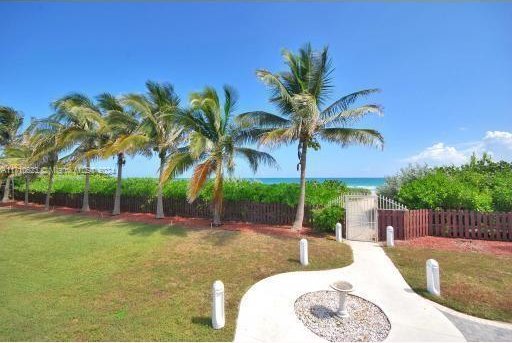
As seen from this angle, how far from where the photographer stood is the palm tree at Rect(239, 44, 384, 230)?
10.8 meters

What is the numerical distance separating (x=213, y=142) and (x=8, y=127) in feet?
86.6

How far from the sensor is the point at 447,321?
16.0 ft

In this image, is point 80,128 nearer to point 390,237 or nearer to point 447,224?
point 390,237

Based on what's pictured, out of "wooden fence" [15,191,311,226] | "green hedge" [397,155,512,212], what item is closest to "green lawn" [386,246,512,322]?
"green hedge" [397,155,512,212]

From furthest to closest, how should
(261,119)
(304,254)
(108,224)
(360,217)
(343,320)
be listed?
(108,224)
(261,119)
(360,217)
(304,254)
(343,320)

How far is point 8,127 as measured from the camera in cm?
2652

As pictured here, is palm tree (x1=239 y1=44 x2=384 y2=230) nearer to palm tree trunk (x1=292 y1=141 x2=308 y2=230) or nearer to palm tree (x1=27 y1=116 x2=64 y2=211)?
palm tree trunk (x1=292 y1=141 x2=308 y2=230)

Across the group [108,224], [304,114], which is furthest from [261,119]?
[108,224]

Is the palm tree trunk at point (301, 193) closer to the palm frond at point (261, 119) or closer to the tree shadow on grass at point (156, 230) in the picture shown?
the palm frond at point (261, 119)

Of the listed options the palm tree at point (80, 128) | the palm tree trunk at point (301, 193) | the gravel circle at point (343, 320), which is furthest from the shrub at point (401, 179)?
the palm tree at point (80, 128)

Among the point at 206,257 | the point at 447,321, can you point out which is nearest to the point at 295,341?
the point at 447,321

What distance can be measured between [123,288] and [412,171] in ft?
54.0

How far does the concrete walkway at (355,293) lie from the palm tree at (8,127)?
30.9 metres

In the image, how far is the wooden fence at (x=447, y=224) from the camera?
33.5ft
